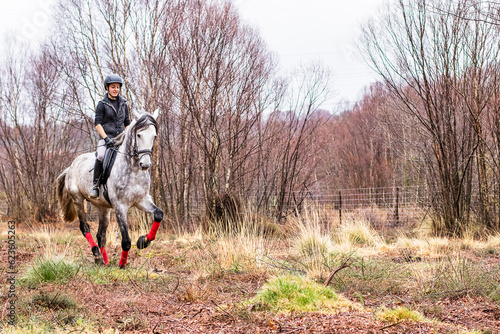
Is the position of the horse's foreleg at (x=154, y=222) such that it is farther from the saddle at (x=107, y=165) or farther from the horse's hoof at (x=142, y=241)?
the saddle at (x=107, y=165)

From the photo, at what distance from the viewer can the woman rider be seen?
21.3 ft

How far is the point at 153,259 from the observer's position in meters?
7.02

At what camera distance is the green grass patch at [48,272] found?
4898 millimetres

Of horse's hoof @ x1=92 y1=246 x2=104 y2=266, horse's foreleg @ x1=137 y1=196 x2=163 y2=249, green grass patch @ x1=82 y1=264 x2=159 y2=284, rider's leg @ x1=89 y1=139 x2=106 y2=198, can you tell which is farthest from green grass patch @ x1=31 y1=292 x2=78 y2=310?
rider's leg @ x1=89 y1=139 x2=106 y2=198

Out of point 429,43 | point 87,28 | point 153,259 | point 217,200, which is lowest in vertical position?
point 153,259

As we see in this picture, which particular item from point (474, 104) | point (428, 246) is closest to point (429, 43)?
point (474, 104)

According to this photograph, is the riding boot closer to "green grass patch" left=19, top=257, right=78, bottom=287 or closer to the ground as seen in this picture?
the ground

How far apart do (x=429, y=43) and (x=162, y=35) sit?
236 inches

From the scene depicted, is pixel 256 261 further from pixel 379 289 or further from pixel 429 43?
pixel 429 43

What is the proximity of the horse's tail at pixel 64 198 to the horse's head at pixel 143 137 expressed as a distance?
7.73 ft

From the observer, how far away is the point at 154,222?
237 inches

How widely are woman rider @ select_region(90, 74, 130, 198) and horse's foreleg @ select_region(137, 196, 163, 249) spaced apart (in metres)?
0.82

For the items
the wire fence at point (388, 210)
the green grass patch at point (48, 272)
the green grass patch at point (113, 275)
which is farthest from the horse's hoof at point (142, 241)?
Answer: the wire fence at point (388, 210)

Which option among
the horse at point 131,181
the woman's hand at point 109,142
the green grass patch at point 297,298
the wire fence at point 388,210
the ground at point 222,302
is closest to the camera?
the ground at point 222,302
